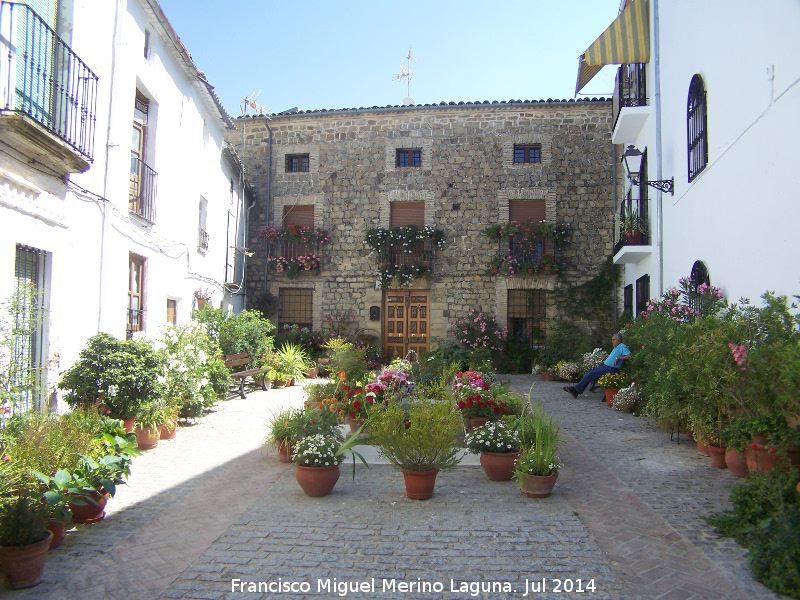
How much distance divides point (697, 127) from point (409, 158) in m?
9.44

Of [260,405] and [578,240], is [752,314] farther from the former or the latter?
[578,240]

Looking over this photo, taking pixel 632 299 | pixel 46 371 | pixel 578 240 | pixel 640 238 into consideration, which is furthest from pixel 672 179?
pixel 46 371

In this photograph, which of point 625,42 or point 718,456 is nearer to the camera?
point 718,456

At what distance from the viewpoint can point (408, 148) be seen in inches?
661

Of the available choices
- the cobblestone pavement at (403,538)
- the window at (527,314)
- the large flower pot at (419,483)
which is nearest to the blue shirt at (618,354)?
the cobblestone pavement at (403,538)

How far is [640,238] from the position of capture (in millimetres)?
11453

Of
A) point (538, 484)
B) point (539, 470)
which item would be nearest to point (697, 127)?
point (539, 470)

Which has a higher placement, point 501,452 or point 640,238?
point 640,238

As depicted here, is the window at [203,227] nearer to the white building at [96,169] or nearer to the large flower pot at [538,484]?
the white building at [96,169]

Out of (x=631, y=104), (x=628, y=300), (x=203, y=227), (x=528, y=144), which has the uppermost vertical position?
(x=528, y=144)

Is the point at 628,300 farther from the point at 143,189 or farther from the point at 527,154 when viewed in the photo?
the point at 143,189

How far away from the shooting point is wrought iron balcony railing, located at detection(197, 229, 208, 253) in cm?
1250

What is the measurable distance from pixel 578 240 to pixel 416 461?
40.5ft

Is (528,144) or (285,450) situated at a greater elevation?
(528,144)
